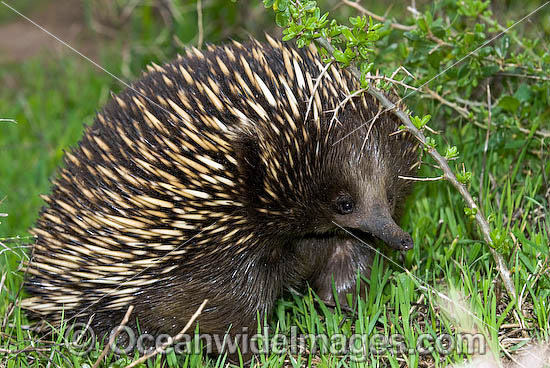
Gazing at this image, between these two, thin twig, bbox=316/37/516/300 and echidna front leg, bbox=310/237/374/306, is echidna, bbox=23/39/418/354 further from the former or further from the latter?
echidna front leg, bbox=310/237/374/306

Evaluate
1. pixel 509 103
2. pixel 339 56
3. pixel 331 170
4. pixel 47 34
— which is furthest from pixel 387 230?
pixel 47 34

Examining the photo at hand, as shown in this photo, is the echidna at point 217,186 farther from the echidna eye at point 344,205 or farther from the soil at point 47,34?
the soil at point 47,34

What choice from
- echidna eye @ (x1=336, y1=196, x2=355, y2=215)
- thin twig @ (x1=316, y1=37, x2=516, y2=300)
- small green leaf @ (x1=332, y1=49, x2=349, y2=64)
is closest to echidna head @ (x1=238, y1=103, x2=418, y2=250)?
echidna eye @ (x1=336, y1=196, x2=355, y2=215)

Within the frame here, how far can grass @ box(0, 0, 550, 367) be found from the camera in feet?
10.0

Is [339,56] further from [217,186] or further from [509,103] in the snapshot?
[509,103]

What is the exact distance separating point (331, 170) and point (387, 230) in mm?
349

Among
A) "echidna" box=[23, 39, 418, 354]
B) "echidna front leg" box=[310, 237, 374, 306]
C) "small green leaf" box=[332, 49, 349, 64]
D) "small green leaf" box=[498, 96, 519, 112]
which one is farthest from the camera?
"small green leaf" box=[498, 96, 519, 112]

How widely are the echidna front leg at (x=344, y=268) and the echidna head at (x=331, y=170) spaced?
0.50 metres

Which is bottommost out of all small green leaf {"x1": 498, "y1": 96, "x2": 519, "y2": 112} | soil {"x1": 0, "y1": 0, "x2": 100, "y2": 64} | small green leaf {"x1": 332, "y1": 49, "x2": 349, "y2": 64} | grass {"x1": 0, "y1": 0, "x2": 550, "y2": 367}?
grass {"x1": 0, "y1": 0, "x2": 550, "y2": 367}

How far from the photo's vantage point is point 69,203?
10.9 feet

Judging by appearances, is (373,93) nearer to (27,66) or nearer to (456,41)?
(456,41)

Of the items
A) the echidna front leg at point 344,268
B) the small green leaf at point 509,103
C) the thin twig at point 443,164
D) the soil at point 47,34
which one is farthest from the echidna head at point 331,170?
the soil at point 47,34

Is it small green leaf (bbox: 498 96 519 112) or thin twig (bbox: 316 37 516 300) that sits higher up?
small green leaf (bbox: 498 96 519 112)

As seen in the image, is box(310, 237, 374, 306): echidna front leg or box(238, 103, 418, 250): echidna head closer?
box(238, 103, 418, 250): echidna head
